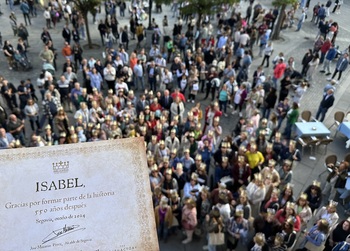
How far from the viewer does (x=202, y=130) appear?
12.4m

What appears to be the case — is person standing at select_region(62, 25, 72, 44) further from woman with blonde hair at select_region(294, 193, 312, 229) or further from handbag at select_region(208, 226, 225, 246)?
woman with blonde hair at select_region(294, 193, 312, 229)

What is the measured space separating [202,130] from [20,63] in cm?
896

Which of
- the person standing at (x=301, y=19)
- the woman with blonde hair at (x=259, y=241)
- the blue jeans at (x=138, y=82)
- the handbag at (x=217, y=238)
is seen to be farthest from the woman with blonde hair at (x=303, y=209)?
the person standing at (x=301, y=19)

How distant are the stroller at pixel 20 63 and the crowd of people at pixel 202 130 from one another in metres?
0.22

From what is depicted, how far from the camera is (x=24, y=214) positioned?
3316 millimetres

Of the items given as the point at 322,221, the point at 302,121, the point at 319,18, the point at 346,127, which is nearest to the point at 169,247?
the point at 322,221

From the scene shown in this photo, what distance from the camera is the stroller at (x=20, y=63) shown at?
15648 millimetres

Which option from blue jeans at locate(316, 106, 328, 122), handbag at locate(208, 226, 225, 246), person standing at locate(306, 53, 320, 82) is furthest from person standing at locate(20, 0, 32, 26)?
handbag at locate(208, 226, 225, 246)

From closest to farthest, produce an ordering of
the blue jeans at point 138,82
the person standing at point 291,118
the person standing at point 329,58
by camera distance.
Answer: the person standing at point 291,118, the blue jeans at point 138,82, the person standing at point 329,58

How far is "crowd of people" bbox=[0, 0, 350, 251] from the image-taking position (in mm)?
8125

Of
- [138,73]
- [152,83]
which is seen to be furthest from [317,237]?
[138,73]

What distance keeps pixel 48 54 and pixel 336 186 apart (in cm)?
1180

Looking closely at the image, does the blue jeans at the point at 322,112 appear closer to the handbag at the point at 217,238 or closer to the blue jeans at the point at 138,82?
the blue jeans at the point at 138,82
